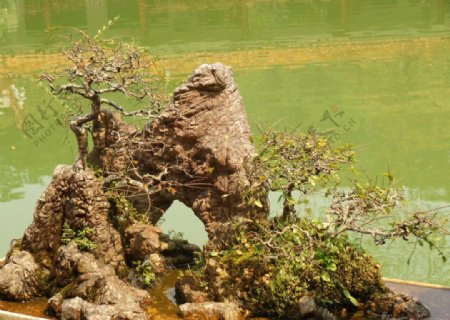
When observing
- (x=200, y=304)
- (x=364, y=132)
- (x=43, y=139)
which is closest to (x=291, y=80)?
(x=364, y=132)

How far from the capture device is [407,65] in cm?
1546

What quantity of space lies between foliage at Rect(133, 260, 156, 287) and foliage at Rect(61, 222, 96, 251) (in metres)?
0.44

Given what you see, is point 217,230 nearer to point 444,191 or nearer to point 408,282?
point 408,282

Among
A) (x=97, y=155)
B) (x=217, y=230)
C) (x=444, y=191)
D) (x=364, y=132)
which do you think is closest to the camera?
(x=217, y=230)

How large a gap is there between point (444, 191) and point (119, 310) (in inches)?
187

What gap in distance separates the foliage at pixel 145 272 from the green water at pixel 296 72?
1.26 metres

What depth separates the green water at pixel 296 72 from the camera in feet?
31.4

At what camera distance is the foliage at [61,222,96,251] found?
21.4ft

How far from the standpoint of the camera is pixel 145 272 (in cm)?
660

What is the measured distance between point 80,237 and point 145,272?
0.64 meters

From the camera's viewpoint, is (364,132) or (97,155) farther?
(364,132)

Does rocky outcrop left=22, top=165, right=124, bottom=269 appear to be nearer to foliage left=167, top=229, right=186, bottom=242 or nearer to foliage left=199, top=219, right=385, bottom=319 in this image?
foliage left=167, top=229, right=186, bottom=242

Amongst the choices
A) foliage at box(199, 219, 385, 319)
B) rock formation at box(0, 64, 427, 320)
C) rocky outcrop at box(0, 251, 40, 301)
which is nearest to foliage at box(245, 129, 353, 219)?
rock formation at box(0, 64, 427, 320)

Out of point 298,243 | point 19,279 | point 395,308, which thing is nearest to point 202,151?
point 298,243
